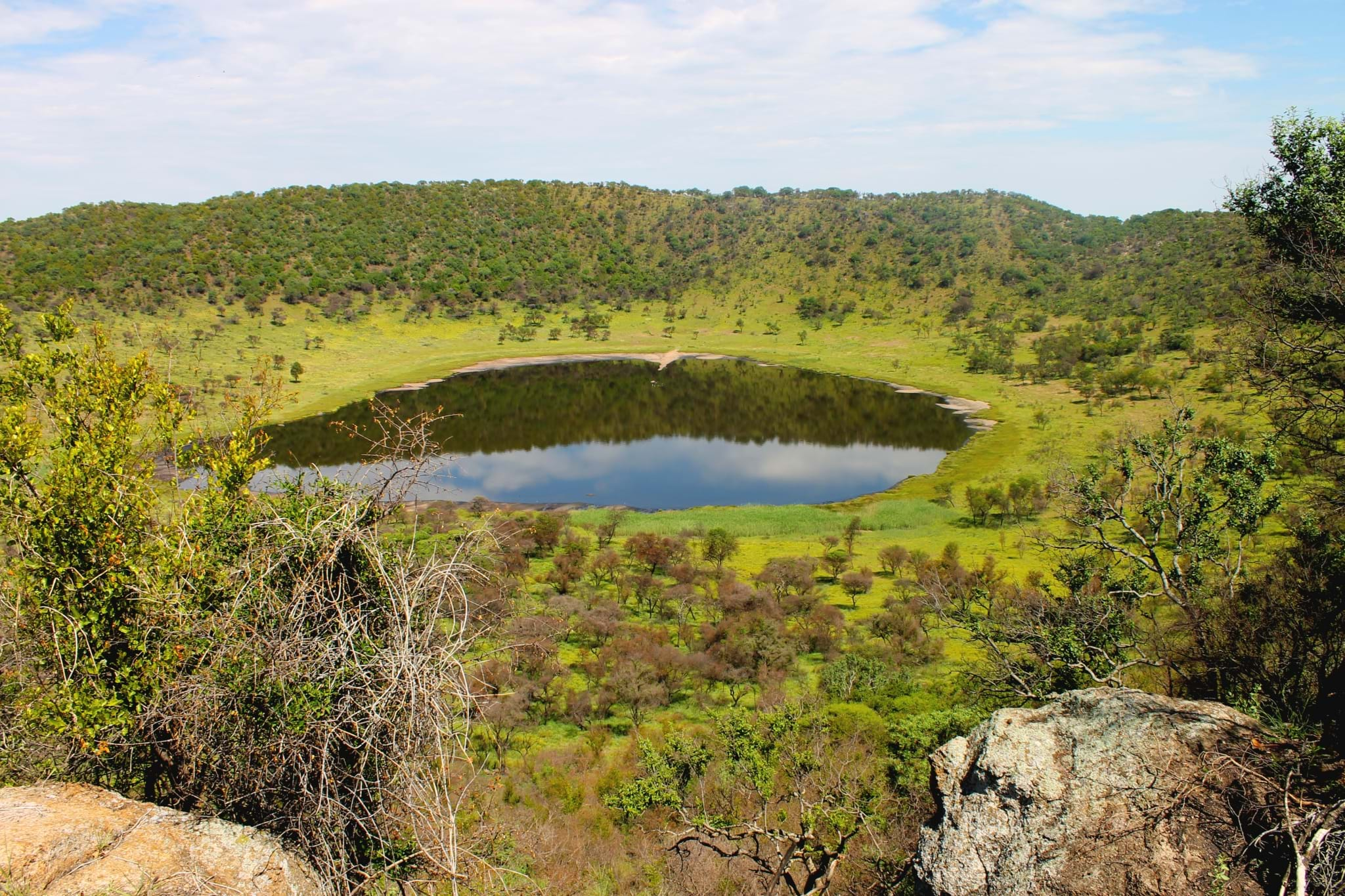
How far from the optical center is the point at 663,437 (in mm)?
63562

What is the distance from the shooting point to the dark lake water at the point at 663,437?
5012 centimetres

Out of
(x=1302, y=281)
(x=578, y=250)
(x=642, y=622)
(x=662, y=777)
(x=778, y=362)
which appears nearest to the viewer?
(x=1302, y=281)

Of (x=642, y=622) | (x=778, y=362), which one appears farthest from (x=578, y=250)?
(x=642, y=622)

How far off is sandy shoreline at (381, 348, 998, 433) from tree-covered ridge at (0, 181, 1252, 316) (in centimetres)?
2274

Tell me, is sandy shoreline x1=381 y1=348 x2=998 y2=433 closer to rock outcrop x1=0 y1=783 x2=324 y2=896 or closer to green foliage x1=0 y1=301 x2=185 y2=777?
green foliage x1=0 y1=301 x2=185 y2=777

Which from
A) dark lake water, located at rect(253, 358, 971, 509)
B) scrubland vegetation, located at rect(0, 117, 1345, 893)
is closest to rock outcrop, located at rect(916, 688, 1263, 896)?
scrubland vegetation, located at rect(0, 117, 1345, 893)

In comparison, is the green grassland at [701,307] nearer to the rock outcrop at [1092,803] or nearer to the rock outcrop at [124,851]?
the rock outcrop at [1092,803]

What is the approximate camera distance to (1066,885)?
7625 mm

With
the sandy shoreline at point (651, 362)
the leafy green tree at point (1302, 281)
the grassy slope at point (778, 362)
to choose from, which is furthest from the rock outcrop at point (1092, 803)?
the sandy shoreline at point (651, 362)

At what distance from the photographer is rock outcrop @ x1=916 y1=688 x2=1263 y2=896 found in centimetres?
738

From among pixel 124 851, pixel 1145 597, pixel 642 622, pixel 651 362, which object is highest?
pixel 651 362

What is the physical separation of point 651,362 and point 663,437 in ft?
101

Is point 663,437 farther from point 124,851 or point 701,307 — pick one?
point 701,307

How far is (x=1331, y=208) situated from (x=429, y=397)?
66587 mm
